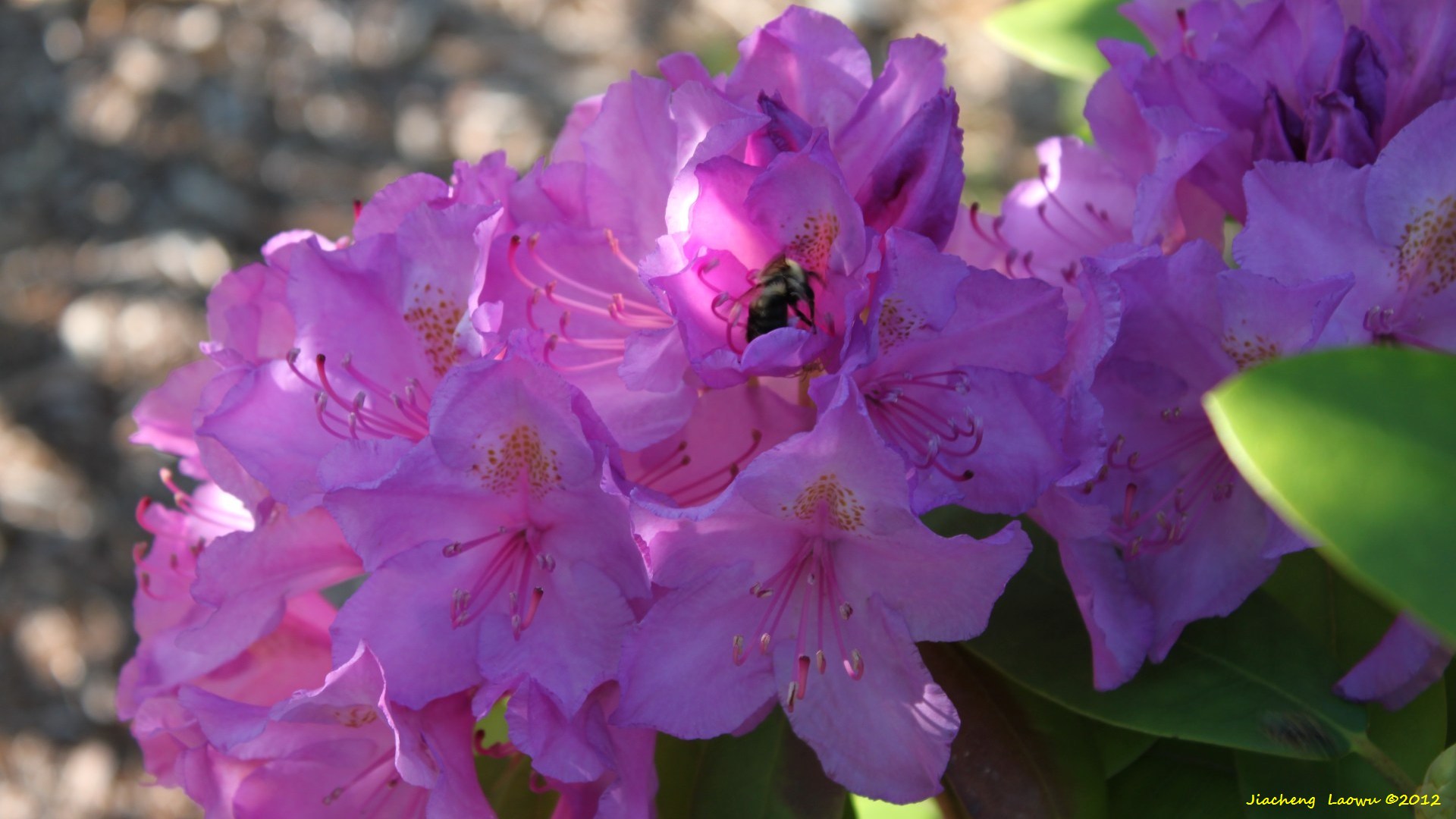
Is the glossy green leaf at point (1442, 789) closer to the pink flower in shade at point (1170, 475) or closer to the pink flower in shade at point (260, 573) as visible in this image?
the pink flower in shade at point (1170, 475)

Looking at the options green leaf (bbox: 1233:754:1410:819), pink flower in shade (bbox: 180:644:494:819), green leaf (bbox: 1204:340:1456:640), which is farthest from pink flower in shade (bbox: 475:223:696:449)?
green leaf (bbox: 1233:754:1410:819)

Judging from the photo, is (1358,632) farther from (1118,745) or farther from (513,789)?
(513,789)

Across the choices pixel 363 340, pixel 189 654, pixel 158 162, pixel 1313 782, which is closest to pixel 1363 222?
pixel 1313 782

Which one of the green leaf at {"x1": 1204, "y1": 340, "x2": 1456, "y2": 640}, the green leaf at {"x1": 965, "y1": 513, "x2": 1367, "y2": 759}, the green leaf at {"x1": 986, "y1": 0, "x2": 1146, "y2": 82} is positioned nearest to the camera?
the green leaf at {"x1": 1204, "y1": 340, "x2": 1456, "y2": 640}

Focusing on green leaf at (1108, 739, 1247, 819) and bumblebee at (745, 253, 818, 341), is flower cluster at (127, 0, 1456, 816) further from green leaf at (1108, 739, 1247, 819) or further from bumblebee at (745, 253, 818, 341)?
green leaf at (1108, 739, 1247, 819)

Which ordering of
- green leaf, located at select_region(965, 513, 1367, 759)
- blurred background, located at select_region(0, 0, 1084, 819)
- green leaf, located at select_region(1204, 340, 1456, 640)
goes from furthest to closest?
blurred background, located at select_region(0, 0, 1084, 819) → green leaf, located at select_region(965, 513, 1367, 759) → green leaf, located at select_region(1204, 340, 1456, 640)

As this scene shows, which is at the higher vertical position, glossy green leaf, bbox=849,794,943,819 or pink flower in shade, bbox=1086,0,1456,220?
pink flower in shade, bbox=1086,0,1456,220
